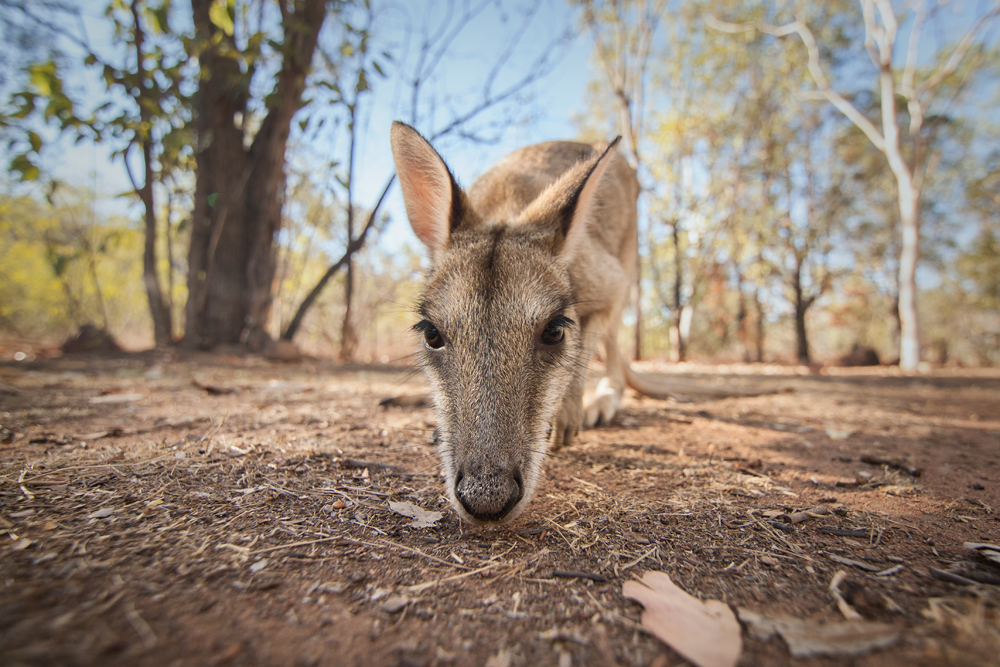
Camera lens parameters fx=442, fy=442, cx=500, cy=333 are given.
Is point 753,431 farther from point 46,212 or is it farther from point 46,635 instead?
point 46,212

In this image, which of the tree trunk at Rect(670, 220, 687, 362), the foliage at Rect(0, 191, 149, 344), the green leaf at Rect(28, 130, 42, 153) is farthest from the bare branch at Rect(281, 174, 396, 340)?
the tree trunk at Rect(670, 220, 687, 362)

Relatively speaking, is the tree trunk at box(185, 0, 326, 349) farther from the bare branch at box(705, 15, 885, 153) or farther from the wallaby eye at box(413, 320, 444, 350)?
the bare branch at box(705, 15, 885, 153)

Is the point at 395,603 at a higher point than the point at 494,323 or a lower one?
lower

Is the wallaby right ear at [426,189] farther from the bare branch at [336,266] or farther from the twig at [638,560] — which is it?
the bare branch at [336,266]

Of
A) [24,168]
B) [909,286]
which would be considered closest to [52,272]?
[24,168]

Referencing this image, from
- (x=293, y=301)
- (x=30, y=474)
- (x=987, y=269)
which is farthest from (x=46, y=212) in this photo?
(x=987, y=269)

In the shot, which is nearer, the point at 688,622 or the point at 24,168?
the point at 688,622

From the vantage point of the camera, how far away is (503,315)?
2080mm

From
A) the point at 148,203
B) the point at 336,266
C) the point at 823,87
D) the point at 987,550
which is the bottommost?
the point at 987,550

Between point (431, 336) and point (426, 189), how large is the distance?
1002 mm

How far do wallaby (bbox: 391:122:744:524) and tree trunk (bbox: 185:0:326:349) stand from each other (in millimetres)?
5987

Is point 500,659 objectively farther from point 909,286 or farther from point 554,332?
point 909,286

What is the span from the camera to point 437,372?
7.42 feet

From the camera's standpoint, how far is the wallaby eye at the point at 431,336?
2.25 meters
